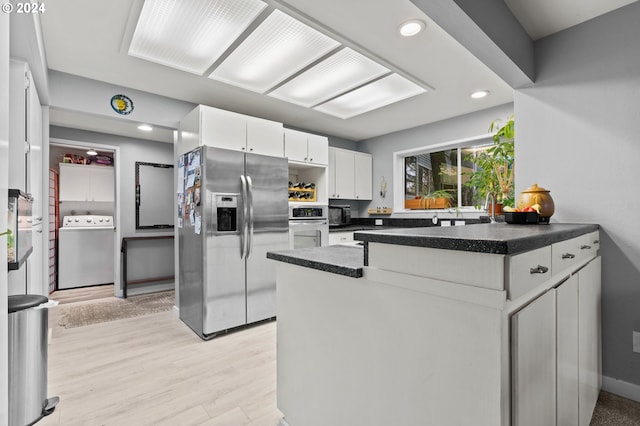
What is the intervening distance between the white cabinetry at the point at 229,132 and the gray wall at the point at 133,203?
5.79 ft

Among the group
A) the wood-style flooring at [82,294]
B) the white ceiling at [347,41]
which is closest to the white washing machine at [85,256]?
the wood-style flooring at [82,294]

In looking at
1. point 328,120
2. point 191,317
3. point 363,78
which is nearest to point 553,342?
point 363,78

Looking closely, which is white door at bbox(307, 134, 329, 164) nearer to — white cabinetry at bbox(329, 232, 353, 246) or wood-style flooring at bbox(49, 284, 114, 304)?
white cabinetry at bbox(329, 232, 353, 246)

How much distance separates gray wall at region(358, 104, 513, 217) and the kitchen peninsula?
105 inches

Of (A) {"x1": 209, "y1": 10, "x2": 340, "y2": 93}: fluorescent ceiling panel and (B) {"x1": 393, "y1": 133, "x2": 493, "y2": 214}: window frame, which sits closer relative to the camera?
(A) {"x1": 209, "y1": 10, "x2": 340, "y2": 93}: fluorescent ceiling panel

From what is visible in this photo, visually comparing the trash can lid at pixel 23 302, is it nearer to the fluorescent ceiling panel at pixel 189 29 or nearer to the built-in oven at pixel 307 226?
the fluorescent ceiling panel at pixel 189 29

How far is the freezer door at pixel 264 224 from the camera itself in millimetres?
3199

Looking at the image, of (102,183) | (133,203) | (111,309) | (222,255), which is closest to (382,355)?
(222,255)

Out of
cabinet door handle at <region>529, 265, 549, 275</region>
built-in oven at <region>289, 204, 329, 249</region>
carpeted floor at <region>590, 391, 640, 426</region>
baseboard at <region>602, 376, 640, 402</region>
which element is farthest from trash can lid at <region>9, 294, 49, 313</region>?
baseboard at <region>602, 376, 640, 402</region>

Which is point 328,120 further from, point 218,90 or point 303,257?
point 303,257

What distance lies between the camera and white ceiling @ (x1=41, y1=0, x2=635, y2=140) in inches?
76.7

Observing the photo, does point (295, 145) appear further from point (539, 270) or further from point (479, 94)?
point (539, 270)

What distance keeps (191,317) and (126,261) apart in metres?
1.91

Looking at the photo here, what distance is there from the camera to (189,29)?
217 cm
